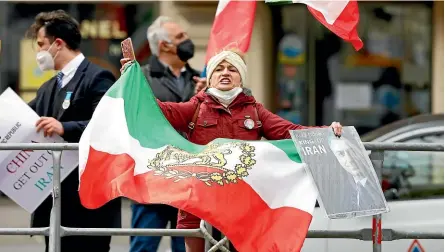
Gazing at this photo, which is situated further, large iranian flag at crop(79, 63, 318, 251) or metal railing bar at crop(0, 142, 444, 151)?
metal railing bar at crop(0, 142, 444, 151)

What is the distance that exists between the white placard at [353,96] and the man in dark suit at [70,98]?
7.77m

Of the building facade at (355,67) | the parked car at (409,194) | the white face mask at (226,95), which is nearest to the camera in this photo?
the white face mask at (226,95)

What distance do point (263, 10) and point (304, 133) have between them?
8355mm

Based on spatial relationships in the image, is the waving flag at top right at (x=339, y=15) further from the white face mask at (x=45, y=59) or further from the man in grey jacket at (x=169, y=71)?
the white face mask at (x=45, y=59)

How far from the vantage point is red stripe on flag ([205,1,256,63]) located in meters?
8.78

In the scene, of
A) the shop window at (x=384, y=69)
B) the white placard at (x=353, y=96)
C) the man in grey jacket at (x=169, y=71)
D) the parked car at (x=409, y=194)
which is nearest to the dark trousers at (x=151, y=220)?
the man in grey jacket at (x=169, y=71)

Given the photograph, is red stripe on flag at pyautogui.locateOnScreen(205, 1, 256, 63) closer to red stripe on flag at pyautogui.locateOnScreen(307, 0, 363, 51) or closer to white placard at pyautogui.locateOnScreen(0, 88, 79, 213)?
red stripe on flag at pyautogui.locateOnScreen(307, 0, 363, 51)

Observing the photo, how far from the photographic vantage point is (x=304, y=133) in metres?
7.18

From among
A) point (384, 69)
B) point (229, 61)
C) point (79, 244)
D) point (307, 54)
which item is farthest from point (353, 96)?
point (229, 61)

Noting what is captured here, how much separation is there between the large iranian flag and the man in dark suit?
3.36 ft

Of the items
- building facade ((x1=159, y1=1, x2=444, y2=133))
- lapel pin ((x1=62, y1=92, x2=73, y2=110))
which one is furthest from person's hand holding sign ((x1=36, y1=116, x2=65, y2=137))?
Result: building facade ((x1=159, y1=1, x2=444, y2=133))

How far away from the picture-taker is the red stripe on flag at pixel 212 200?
678 cm

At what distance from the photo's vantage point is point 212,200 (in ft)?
22.3

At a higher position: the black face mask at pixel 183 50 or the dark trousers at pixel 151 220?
the black face mask at pixel 183 50
